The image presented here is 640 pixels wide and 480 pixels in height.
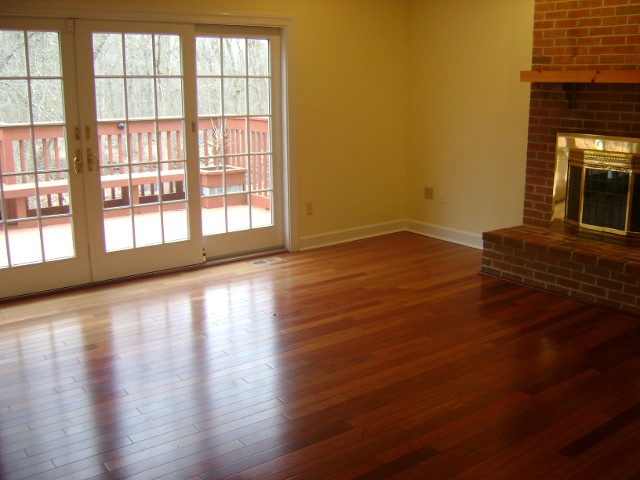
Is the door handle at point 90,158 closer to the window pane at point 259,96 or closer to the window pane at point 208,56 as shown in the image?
the window pane at point 208,56

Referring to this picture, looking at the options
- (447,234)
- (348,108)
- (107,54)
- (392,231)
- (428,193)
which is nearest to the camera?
(107,54)

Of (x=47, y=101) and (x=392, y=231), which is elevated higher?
(x=47, y=101)

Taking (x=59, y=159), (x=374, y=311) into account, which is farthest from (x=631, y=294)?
(x=59, y=159)

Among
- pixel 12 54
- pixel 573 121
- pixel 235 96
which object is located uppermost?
pixel 12 54

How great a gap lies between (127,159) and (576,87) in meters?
3.35

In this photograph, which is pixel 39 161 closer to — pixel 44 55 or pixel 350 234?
pixel 44 55

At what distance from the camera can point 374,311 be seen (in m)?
4.53

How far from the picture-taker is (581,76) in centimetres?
469

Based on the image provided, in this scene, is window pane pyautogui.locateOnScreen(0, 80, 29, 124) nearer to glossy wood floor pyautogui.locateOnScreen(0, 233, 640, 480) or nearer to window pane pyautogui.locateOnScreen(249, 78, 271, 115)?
glossy wood floor pyautogui.locateOnScreen(0, 233, 640, 480)

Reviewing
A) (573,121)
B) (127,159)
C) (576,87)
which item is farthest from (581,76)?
(127,159)

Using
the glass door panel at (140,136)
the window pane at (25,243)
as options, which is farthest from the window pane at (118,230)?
the window pane at (25,243)

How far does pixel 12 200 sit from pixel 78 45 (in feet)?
3.79

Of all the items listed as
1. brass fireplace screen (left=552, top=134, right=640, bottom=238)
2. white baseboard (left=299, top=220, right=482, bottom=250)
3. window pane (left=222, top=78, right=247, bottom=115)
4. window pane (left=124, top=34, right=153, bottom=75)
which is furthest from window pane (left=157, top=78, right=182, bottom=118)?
brass fireplace screen (left=552, top=134, right=640, bottom=238)

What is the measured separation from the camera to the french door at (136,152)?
15.4ft
